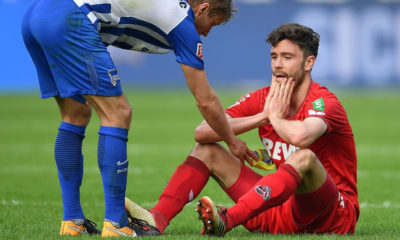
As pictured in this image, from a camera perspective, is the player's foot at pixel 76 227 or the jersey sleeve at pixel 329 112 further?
the player's foot at pixel 76 227

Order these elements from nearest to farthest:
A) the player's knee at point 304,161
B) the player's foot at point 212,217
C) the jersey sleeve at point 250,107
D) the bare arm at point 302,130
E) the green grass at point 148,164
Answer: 1. the player's foot at point 212,217
2. the player's knee at point 304,161
3. the bare arm at point 302,130
4. the jersey sleeve at point 250,107
5. the green grass at point 148,164

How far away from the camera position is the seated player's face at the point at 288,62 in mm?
5203

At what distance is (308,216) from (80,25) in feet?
6.39

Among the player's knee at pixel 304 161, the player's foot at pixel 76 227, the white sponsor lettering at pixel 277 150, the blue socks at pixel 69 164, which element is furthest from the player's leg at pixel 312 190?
the blue socks at pixel 69 164

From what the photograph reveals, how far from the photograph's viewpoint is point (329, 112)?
4914mm

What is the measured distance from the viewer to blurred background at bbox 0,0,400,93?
86.5 ft

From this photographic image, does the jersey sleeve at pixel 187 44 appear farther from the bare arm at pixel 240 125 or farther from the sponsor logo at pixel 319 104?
the sponsor logo at pixel 319 104

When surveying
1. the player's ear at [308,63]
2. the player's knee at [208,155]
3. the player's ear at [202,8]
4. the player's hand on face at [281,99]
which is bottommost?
the player's knee at [208,155]

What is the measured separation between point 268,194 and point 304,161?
1.00 feet

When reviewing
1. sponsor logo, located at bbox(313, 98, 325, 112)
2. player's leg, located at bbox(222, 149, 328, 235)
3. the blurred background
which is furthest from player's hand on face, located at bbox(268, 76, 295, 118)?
the blurred background

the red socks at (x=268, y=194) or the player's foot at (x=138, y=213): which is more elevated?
the red socks at (x=268, y=194)

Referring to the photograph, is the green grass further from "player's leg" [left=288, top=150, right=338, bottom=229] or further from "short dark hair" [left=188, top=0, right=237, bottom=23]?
"short dark hair" [left=188, top=0, right=237, bottom=23]

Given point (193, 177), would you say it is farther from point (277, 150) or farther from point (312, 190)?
point (312, 190)

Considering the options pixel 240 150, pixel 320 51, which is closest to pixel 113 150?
pixel 240 150
